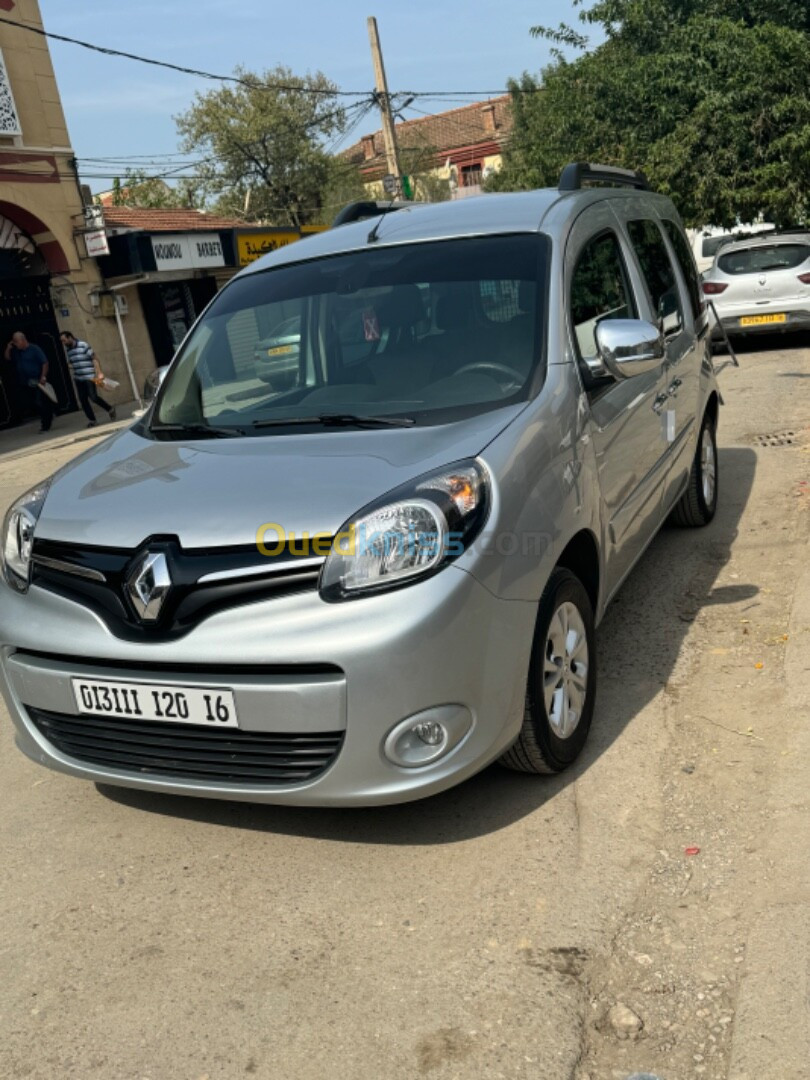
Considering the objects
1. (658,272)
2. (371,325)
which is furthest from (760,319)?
(371,325)

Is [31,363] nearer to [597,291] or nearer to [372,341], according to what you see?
[372,341]

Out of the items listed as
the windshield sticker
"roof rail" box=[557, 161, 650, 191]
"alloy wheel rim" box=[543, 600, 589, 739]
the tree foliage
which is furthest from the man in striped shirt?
"alloy wheel rim" box=[543, 600, 589, 739]

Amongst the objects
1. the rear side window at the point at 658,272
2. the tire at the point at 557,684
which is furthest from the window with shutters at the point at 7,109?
the tire at the point at 557,684

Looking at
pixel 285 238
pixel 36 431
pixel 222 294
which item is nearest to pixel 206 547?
pixel 222 294

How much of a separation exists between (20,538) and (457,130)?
7430 centimetres

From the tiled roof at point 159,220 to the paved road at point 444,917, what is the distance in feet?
68.5

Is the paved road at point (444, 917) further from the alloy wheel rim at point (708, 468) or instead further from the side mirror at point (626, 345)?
the alloy wheel rim at point (708, 468)

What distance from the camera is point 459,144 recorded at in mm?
70000

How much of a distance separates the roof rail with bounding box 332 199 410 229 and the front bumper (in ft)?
8.93

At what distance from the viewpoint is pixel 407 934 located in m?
2.67

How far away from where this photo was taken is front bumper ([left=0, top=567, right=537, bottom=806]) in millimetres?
2668

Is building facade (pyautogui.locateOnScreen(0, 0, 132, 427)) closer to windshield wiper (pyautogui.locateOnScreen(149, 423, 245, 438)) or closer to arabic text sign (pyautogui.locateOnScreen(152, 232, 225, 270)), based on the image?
arabic text sign (pyautogui.locateOnScreen(152, 232, 225, 270))

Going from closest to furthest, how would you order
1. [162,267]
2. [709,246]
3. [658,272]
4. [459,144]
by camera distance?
1. [658,272]
2. [709,246]
3. [162,267]
4. [459,144]

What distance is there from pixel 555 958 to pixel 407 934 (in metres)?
0.38
